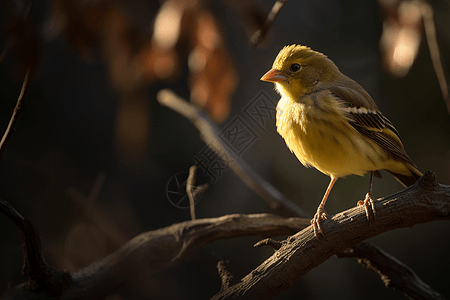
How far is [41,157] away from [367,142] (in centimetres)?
282

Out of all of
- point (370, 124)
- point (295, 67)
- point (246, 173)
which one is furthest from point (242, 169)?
point (370, 124)

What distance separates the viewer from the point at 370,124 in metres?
2.17

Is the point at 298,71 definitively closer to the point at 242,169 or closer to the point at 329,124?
the point at 329,124

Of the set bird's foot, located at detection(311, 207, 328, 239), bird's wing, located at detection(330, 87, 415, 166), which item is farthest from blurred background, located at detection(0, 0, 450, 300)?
bird's foot, located at detection(311, 207, 328, 239)

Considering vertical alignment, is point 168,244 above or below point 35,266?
below

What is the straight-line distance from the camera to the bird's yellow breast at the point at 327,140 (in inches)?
78.6

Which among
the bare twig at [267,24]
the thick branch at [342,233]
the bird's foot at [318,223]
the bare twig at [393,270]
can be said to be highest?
the bare twig at [267,24]

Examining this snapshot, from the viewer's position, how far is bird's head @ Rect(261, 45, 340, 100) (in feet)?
7.47

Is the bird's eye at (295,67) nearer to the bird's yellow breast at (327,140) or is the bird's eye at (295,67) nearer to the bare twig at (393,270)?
the bird's yellow breast at (327,140)

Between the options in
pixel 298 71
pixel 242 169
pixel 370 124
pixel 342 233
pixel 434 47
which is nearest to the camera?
pixel 342 233

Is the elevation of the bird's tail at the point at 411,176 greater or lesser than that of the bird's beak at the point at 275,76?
lesser

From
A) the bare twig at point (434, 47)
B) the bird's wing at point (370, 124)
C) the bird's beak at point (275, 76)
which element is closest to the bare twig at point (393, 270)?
the bird's wing at point (370, 124)

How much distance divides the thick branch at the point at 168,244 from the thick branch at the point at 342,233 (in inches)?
21.3

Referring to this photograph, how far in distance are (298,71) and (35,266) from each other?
188cm
